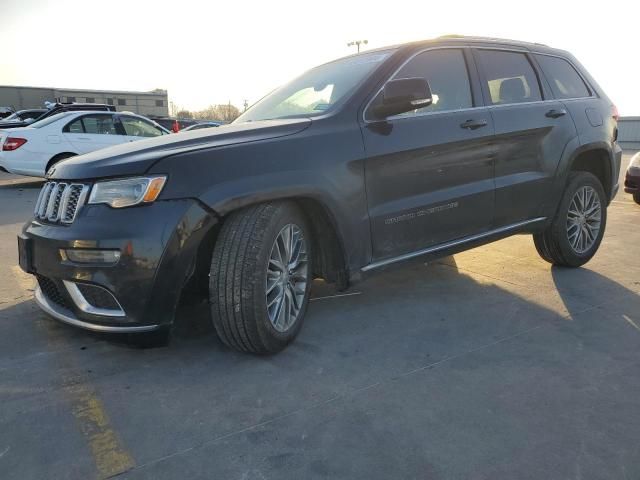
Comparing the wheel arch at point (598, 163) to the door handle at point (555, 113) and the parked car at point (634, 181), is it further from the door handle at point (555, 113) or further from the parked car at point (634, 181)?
the parked car at point (634, 181)

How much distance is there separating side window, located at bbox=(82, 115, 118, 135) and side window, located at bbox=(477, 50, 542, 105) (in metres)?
8.68

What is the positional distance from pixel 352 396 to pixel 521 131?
2530mm

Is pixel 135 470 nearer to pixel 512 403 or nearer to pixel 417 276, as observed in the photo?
pixel 512 403

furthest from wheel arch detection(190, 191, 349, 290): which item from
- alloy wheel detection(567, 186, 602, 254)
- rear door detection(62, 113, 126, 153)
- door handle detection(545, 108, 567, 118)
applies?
rear door detection(62, 113, 126, 153)

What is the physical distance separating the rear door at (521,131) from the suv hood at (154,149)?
1.66 m

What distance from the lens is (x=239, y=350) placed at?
9.60ft

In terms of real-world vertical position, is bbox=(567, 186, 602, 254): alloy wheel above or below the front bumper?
below

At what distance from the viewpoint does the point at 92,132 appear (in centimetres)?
1049

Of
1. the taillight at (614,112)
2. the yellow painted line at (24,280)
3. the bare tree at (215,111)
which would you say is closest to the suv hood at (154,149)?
the yellow painted line at (24,280)

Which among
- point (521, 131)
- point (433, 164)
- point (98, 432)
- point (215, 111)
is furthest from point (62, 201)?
point (215, 111)

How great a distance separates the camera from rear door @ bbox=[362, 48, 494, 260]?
3203 mm

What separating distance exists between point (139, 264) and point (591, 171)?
4238 millimetres

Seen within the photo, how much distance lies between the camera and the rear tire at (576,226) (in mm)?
4512

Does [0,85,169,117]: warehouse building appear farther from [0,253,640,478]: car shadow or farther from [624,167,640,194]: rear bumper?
[0,253,640,478]: car shadow
